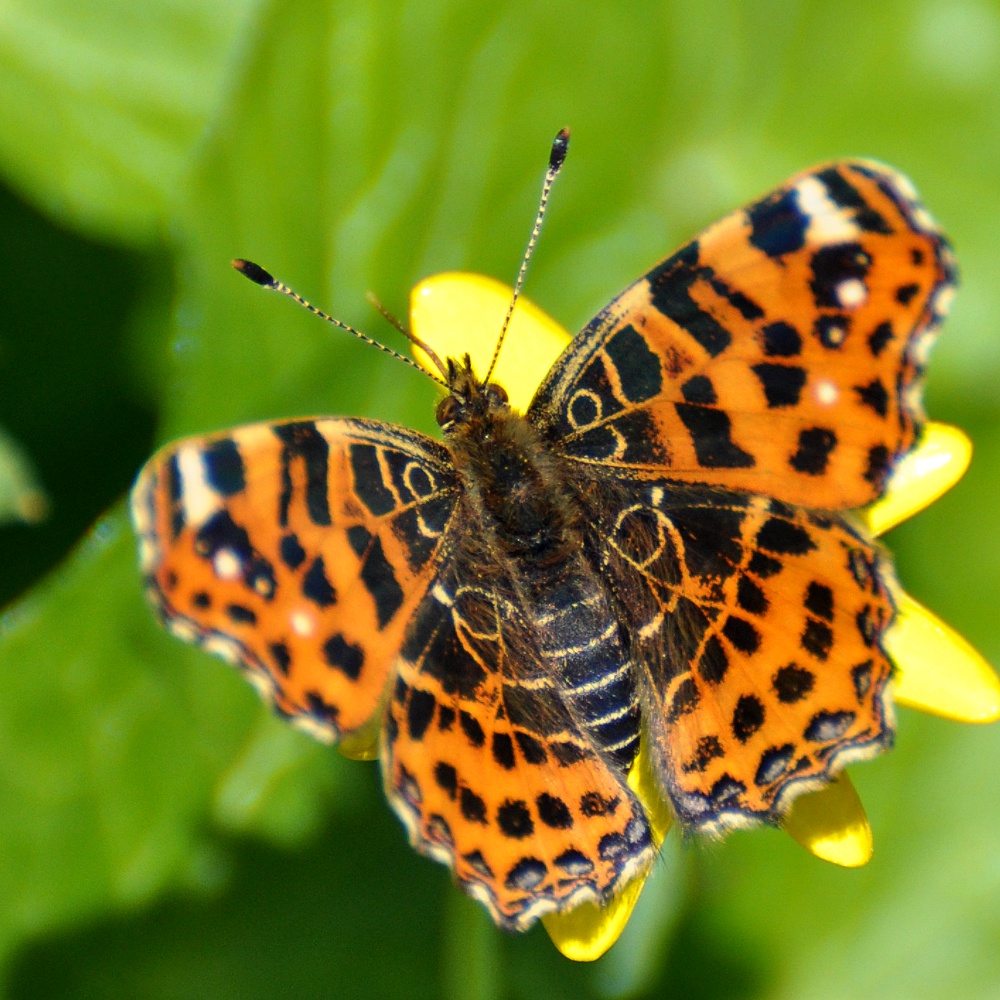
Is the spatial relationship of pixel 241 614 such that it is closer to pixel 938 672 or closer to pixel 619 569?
pixel 619 569

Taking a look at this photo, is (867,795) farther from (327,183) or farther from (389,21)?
(389,21)

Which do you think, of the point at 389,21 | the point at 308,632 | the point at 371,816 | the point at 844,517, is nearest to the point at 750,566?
the point at 844,517

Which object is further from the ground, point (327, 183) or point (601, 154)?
point (601, 154)

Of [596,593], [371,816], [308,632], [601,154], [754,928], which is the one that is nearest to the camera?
[308,632]

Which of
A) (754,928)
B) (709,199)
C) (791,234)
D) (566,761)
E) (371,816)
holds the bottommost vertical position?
(754,928)

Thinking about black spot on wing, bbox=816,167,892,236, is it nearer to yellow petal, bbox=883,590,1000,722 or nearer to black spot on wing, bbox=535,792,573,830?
yellow petal, bbox=883,590,1000,722

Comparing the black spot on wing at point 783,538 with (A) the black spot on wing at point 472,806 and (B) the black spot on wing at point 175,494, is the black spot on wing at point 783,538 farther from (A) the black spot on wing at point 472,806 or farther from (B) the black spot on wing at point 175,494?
(B) the black spot on wing at point 175,494
